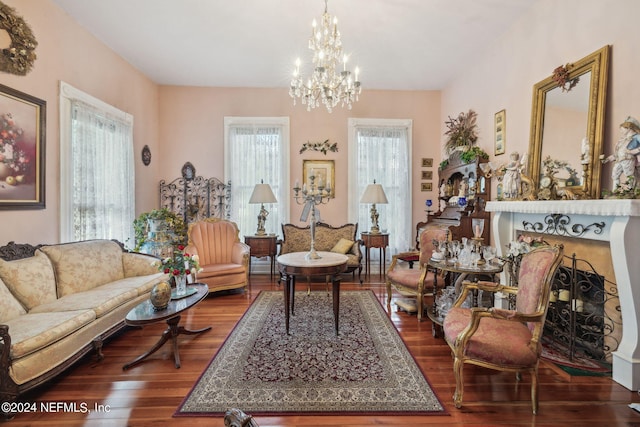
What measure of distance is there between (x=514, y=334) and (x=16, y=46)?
4786 millimetres

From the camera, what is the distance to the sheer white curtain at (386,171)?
17.4 ft

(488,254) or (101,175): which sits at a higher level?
(101,175)

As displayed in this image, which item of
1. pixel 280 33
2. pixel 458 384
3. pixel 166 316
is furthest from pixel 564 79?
pixel 166 316

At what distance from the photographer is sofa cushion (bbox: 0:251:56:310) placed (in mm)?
2336

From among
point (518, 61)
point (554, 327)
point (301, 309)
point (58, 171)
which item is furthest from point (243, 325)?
point (518, 61)

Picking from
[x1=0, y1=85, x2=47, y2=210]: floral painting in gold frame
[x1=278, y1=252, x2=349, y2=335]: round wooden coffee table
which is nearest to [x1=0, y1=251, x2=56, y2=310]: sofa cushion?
[x1=0, y1=85, x2=47, y2=210]: floral painting in gold frame

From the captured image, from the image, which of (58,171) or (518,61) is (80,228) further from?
(518,61)

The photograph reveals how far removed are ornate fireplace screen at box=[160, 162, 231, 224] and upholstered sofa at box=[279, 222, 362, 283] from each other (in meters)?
1.24

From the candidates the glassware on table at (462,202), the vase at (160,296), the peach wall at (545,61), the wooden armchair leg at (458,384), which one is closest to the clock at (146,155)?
the vase at (160,296)

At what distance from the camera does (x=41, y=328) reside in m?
1.96

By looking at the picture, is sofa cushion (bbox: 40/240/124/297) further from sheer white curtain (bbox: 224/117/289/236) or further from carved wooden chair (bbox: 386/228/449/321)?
carved wooden chair (bbox: 386/228/449/321)

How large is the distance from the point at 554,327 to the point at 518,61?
9.60 feet

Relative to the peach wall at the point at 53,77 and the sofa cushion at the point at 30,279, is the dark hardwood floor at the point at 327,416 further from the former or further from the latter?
the peach wall at the point at 53,77

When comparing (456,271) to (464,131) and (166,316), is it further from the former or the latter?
(464,131)
